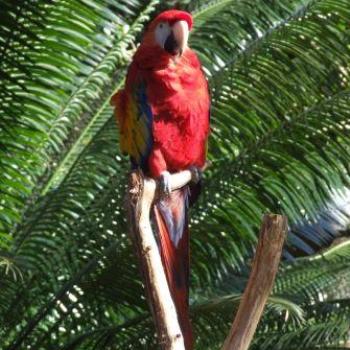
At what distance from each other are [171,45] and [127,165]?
162 centimetres

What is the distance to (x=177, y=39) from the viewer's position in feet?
12.3

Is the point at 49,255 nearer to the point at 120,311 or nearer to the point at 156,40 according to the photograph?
the point at 120,311

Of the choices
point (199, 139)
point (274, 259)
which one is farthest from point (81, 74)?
point (274, 259)

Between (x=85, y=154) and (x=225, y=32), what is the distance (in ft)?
3.10

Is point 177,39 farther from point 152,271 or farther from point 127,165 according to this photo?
point 127,165

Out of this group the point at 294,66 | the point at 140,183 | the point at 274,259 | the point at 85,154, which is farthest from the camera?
the point at 85,154

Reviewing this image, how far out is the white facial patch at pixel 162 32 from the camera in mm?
3758

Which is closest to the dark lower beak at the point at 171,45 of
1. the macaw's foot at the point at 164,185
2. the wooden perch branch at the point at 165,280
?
the macaw's foot at the point at 164,185

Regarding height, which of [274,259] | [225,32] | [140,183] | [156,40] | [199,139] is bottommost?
[274,259]

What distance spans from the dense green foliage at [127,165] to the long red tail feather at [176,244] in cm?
102

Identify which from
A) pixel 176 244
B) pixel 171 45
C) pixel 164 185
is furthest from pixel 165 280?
pixel 171 45

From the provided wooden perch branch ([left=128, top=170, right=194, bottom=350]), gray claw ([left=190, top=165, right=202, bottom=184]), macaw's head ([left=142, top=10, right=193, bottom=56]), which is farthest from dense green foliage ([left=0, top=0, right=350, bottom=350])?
wooden perch branch ([left=128, top=170, right=194, bottom=350])

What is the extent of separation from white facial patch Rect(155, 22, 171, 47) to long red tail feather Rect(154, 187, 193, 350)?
1.79 ft

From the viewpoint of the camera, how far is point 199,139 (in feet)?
13.0
